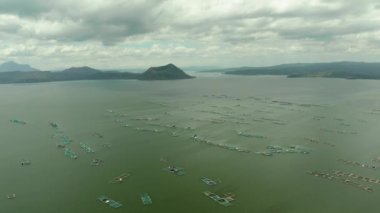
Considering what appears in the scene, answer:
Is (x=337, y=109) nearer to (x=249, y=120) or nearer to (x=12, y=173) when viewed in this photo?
(x=249, y=120)

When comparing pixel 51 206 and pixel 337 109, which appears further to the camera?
pixel 337 109

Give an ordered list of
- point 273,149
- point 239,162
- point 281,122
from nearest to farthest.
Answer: point 239,162, point 273,149, point 281,122

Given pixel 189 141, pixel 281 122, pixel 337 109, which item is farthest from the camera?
pixel 337 109

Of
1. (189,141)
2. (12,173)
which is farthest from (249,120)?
(12,173)

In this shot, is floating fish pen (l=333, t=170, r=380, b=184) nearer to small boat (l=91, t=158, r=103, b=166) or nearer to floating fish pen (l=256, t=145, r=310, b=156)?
floating fish pen (l=256, t=145, r=310, b=156)

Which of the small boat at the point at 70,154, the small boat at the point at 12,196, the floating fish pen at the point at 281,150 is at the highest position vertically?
the small boat at the point at 70,154

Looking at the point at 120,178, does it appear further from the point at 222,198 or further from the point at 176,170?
the point at 222,198

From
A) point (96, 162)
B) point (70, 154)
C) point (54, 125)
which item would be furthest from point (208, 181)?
point (54, 125)

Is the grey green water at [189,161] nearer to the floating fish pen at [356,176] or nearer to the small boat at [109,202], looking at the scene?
the small boat at [109,202]

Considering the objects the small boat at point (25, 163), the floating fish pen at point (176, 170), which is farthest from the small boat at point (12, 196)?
the floating fish pen at point (176, 170)
